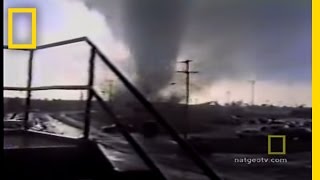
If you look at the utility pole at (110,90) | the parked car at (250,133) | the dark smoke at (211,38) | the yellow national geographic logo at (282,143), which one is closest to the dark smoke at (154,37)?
the dark smoke at (211,38)

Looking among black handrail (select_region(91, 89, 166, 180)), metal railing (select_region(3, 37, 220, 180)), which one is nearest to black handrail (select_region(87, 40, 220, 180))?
metal railing (select_region(3, 37, 220, 180))

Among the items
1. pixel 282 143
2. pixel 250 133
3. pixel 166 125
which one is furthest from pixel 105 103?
pixel 282 143

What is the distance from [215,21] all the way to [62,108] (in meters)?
0.87

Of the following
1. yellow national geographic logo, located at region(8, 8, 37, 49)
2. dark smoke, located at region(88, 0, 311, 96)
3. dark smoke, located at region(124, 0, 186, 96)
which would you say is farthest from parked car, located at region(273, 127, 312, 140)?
yellow national geographic logo, located at region(8, 8, 37, 49)

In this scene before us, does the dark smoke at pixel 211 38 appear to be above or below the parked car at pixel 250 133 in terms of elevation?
above

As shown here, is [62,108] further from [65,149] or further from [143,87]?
[143,87]

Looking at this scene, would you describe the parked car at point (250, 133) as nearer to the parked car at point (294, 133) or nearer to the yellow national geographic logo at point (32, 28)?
the parked car at point (294, 133)

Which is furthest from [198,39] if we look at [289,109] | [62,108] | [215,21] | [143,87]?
[62,108]

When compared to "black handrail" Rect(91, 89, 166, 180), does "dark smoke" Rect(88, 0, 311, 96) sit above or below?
above

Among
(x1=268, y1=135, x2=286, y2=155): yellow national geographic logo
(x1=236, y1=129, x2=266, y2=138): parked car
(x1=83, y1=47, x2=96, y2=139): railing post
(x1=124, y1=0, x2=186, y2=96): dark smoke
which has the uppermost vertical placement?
(x1=124, y1=0, x2=186, y2=96): dark smoke

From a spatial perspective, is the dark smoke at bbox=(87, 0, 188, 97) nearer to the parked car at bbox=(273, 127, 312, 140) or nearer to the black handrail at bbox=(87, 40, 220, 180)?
the black handrail at bbox=(87, 40, 220, 180)

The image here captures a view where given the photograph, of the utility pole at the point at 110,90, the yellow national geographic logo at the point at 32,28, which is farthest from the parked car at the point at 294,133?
the yellow national geographic logo at the point at 32,28

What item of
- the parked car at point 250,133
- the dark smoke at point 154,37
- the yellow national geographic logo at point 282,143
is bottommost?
the yellow national geographic logo at point 282,143

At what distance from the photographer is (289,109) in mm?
3047
